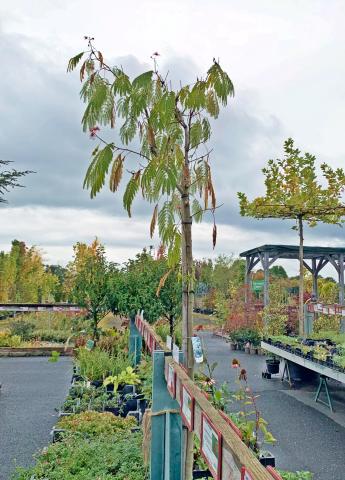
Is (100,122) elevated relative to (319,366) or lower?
elevated

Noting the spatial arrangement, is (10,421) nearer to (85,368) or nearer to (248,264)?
(85,368)

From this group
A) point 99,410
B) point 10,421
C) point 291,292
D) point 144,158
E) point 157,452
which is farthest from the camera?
point 291,292

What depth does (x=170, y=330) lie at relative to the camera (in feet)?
39.1

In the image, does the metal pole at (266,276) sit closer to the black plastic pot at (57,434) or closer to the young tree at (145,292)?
the young tree at (145,292)

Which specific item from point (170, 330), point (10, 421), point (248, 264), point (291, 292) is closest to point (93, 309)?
point (170, 330)

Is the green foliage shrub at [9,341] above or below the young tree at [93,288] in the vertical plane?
below

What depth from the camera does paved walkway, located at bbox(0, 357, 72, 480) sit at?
5746mm

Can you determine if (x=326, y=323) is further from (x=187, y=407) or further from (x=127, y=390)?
(x=187, y=407)

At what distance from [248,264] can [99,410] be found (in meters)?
11.7

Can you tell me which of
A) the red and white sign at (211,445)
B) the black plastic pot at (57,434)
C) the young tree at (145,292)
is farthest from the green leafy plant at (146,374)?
the red and white sign at (211,445)

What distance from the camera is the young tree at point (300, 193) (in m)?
11.6

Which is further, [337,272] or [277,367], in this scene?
[337,272]

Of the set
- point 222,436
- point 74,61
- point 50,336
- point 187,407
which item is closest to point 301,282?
point 50,336

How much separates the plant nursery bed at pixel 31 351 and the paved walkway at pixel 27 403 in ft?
1.66
